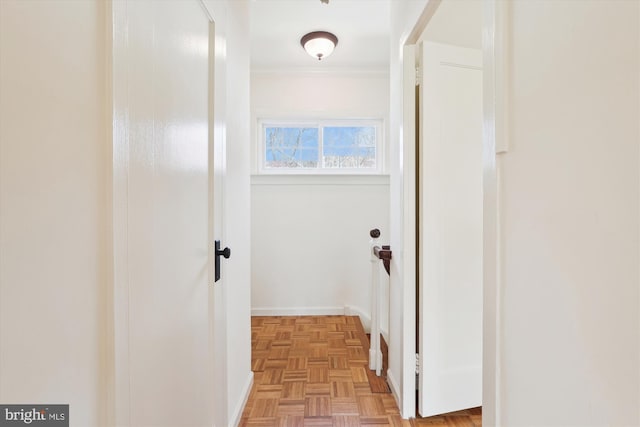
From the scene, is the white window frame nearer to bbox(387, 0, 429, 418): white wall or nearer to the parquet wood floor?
bbox(387, 0, 429, 418): white wall

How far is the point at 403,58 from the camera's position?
5.43 feet

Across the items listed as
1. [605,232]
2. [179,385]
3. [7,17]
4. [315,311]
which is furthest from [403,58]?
[315,311]

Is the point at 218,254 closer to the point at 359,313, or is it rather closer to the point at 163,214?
the point at 163,214

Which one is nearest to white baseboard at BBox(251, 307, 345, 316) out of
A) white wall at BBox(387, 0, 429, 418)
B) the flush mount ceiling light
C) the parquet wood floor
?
the parquet wood floor

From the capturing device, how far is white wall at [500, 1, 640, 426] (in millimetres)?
475

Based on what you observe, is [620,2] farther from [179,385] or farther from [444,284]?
[444,284]

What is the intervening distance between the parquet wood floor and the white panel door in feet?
0.83

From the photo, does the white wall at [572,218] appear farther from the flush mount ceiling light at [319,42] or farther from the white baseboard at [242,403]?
the flush mount ceiling light at [319,42]

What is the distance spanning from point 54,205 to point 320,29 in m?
2.46

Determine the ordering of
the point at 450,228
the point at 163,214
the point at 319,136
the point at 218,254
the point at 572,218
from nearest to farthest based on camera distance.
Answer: the point at 572,218
the point at 163,214
the point at 218,254
the point at 450,228
the point at 319,136

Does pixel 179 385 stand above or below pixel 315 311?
above

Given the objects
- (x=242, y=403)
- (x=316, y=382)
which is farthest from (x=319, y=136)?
(x=242, y=403)

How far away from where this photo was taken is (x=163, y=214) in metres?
0.78

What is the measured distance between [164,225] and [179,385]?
459 millimetres
